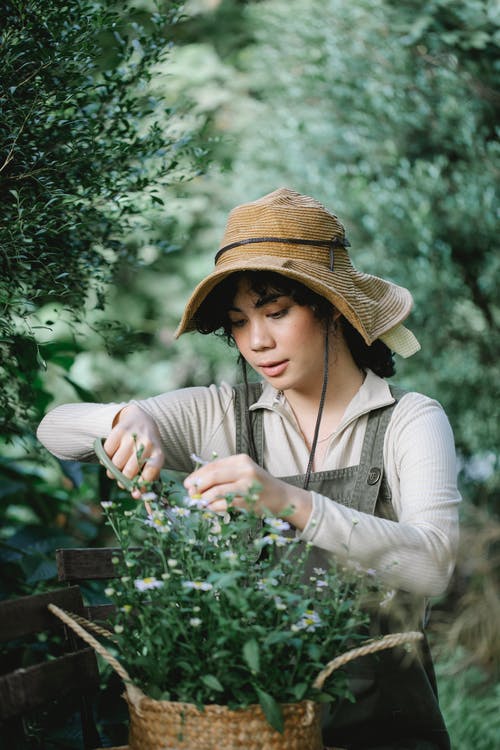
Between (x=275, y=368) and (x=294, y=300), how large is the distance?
16 cm

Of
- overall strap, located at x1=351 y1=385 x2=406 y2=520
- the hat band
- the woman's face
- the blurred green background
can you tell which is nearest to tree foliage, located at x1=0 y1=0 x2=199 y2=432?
the blurred green background

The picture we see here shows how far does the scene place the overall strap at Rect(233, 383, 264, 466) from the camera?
203 cm


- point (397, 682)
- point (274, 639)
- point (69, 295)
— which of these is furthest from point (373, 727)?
point (69, 295)

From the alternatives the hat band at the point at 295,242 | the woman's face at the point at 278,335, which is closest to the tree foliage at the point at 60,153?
the hat band at the point at 295,242

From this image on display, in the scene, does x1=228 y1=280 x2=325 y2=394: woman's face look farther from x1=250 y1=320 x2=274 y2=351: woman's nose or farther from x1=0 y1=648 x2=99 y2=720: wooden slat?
x1=0 y1=648 x2=99 y2=720: wooden slat

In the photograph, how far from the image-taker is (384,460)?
188cm

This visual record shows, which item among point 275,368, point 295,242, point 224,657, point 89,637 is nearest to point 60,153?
point 295,242

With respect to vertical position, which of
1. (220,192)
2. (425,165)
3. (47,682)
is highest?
(47,682)

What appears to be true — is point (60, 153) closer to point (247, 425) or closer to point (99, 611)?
point (247, 425)

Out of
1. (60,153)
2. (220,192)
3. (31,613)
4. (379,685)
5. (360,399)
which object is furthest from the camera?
(220,192)

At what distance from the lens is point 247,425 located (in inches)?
81.1

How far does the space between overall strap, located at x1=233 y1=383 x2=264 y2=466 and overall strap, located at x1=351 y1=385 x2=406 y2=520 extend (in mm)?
263

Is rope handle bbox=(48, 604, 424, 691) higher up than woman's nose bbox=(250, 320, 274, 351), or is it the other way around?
woman's nose bbox=(250, 320, 274, 351)

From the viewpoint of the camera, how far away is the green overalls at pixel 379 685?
67.2 inches
